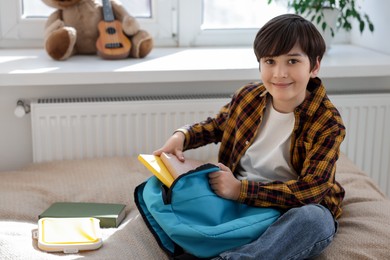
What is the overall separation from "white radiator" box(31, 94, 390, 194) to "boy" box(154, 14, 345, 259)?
45 centimetres

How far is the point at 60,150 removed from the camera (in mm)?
2246

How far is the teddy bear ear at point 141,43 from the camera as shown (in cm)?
233

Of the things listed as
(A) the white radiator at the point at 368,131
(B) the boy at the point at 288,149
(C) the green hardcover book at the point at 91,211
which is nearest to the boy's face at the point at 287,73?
(B) the boy at the point at 288,149

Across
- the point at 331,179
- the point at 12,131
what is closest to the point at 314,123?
the point at 331,179

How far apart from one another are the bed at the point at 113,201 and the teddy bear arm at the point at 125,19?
0.45 meters

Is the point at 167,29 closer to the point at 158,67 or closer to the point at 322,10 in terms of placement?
the point at 158,67

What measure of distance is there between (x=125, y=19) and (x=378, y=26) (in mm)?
957

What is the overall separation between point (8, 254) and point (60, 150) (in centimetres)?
71

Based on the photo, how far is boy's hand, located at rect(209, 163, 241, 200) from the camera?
1612mm

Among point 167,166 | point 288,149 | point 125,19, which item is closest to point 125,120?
point 125,19

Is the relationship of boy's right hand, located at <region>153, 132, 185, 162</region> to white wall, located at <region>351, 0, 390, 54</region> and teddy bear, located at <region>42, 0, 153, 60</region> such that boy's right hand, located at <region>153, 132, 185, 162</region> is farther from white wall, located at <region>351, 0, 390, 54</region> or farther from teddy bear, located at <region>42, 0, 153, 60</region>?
white wall, located at <region>351, 0, 390, 54</region>

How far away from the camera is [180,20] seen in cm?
254

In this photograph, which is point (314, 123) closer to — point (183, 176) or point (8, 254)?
point (183, 176)

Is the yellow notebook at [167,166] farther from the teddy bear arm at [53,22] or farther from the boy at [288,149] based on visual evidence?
the teddy bear arm at [53,22]
